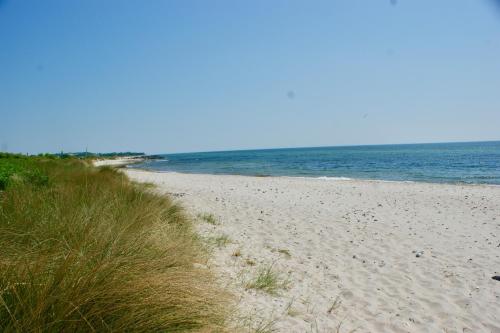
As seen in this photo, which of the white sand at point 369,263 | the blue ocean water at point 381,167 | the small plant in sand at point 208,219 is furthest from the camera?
the blue ocean water at point 381,167

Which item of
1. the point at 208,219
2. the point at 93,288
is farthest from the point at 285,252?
the point at 93,288

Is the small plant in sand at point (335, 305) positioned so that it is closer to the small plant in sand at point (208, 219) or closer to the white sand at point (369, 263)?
the white sand at point (369, 263)

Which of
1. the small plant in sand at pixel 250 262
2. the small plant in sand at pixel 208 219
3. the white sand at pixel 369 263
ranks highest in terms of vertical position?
the small plant in sand at pixel 208 219

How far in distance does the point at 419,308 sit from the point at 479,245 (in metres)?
3.89

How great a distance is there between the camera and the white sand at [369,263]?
3.73 m

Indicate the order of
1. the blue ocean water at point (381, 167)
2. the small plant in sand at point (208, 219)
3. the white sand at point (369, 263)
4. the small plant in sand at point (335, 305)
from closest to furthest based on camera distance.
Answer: the white sand at point (369, 263) < the small plant in sand at point (335, 305) < the small plant in sand at point (208, 219) < the blue ocean water at point (381, 167)

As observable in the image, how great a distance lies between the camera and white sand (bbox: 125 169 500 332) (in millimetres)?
3730

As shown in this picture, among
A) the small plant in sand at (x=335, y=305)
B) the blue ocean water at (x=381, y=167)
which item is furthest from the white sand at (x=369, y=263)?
the blue ocean water at (x=381, y=167)

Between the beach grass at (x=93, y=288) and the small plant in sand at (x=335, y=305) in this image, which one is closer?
the beach grass at (x=93, y=288)

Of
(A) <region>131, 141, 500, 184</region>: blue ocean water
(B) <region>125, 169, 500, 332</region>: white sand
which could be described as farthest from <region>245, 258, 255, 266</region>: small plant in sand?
→ (A) <region>131, 141, 500, 184</region>: blue ocean water

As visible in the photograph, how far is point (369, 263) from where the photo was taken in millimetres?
5809

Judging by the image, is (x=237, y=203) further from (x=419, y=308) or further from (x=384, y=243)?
(x=419, y=308)

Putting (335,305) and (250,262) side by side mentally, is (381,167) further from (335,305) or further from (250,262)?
(335,305)

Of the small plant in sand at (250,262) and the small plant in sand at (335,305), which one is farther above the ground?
the small plant in sand at (250,262)
